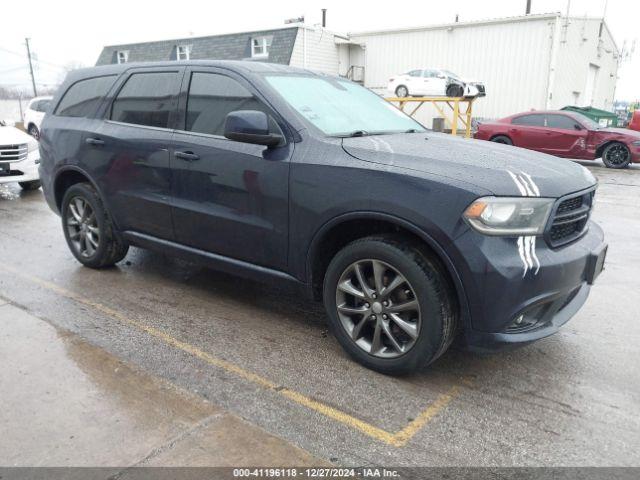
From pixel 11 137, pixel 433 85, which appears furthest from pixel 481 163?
pixel 433 85

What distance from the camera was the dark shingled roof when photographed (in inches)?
1006

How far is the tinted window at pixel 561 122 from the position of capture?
14383 millimetres

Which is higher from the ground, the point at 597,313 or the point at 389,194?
the point at 389,194

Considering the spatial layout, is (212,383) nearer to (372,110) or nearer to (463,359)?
(463,359)

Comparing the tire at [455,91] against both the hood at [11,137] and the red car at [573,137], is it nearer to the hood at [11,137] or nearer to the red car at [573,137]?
the red car at [573,137]

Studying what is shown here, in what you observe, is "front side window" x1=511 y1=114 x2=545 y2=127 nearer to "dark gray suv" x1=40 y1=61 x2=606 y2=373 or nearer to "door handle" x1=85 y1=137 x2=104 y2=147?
"dark gray suv" x1=40 y1=61 x2=606 y2=373

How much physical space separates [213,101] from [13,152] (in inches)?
274

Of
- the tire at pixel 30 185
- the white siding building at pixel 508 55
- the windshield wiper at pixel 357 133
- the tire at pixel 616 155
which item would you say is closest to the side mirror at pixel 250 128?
the windshield wiper at pixel 357 133

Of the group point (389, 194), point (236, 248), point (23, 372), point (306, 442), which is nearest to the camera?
point (306, 442)

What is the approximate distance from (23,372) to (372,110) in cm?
301

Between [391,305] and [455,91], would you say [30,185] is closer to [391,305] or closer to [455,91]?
[391,305]

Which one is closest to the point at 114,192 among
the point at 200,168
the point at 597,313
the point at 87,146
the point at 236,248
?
the point at 87,146

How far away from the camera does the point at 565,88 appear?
2433 centimetres

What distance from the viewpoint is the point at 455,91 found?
2005 centimetres
